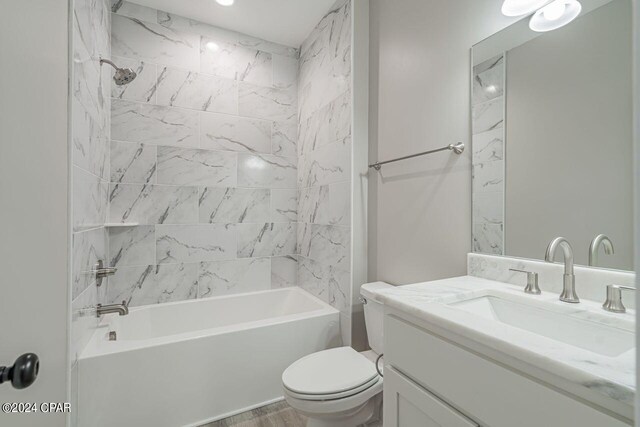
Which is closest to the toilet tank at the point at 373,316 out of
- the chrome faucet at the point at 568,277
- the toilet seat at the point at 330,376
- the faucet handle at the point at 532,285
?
the toilet seat at the point at 330,376

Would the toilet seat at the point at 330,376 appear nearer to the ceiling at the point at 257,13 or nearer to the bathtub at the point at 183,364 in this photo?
the bathtub at the point at 183,364

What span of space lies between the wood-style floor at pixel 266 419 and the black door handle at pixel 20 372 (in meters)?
1.41

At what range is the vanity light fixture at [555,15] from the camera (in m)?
0.92

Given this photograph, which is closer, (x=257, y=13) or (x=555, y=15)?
(x=555, y=15)

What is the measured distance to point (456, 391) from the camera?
683 millimetres

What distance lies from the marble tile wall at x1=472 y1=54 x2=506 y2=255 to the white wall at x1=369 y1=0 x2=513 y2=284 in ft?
0.15

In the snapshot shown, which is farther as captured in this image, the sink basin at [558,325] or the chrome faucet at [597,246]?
the chrome faucet at [597,246]

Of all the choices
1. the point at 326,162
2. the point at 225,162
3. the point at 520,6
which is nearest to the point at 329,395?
the point at 326,162

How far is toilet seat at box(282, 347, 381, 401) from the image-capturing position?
123 cm

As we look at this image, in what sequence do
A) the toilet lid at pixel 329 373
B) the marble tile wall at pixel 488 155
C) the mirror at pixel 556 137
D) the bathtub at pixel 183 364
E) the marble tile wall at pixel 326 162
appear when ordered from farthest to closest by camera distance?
the marble tile wall at pixel 326 162 → the bathtub at pixel 183 364 → the toilet lid at pixel 329 373 → the marble tile wall at pixel 488 155 → the mirror at pixel 556 137

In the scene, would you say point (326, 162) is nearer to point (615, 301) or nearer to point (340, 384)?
point (340, 384)

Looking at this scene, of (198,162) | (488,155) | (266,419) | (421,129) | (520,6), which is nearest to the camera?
(520,6)

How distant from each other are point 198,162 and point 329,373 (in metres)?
1.89

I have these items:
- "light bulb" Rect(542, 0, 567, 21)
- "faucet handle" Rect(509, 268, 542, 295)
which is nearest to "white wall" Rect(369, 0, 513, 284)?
"light bulb" Rect(542, 0, 567, 21)
